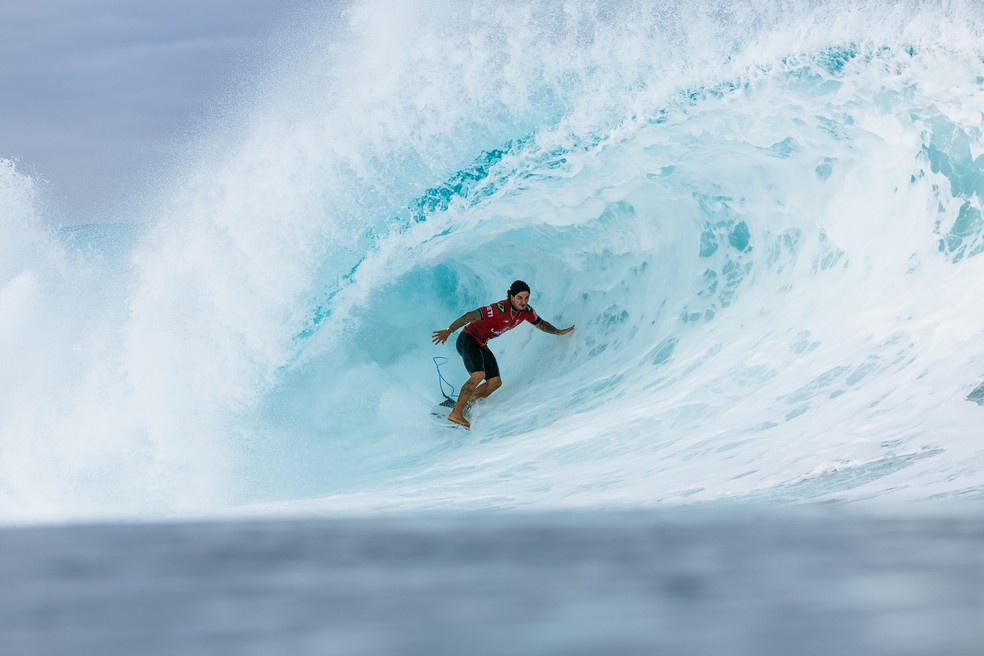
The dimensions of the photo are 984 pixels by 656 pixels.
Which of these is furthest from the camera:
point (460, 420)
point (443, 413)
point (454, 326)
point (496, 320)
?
point (443, 413)

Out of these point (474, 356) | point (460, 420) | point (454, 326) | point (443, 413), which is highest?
point (454, 326)

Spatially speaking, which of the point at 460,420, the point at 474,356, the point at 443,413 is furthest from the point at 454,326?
the point at 443,413

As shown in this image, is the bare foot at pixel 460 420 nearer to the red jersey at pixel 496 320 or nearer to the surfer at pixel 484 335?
the surfer at pixel 484 335

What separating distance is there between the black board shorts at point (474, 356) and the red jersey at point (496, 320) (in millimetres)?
41

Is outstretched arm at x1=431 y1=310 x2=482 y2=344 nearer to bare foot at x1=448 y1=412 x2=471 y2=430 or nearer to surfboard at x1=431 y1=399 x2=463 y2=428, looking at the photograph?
bare foot at x1=448 y1=412 x2=471 y2=430

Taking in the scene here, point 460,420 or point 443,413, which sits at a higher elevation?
point 443,413

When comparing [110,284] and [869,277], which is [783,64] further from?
[110,284]

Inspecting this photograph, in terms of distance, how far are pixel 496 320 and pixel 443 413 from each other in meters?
0.96

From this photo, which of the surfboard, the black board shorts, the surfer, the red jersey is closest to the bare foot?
the surfer

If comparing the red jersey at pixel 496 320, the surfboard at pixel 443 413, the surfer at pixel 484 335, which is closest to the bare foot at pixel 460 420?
the surfer at pixel 484 335

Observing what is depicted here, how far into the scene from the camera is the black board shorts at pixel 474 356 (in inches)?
266

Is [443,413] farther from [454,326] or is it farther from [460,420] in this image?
[454,326]

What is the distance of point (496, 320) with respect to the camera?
6.72 m

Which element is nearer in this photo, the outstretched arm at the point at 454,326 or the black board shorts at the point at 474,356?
the outstretched arm at the point at 454,326
